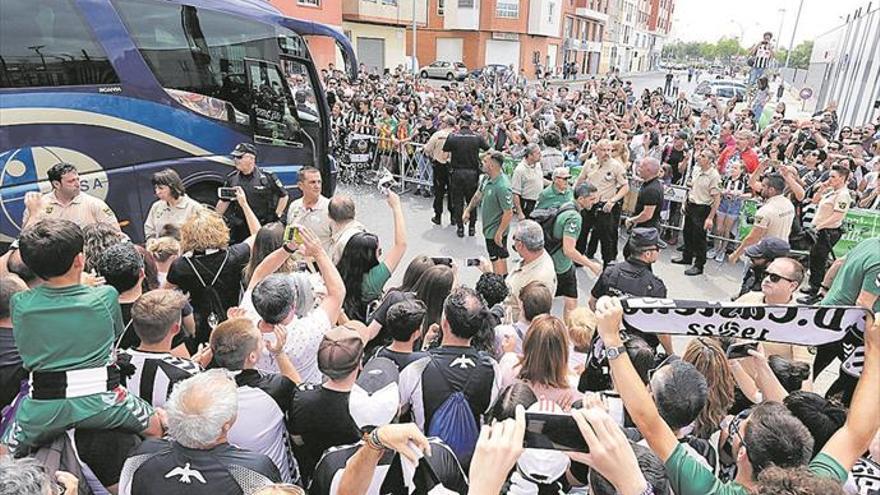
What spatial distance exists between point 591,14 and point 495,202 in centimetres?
6621

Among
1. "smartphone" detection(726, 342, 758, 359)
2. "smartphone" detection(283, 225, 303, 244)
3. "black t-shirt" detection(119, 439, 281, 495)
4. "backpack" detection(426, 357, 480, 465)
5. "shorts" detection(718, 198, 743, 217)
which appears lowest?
"shorts" detection(718, 198, 743, 217)

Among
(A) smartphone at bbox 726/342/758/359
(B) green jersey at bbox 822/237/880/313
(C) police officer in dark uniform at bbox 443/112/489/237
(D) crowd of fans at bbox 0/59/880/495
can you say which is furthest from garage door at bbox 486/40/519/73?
(A) smartphone at bbox 726/342/758/359

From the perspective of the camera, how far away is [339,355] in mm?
2471

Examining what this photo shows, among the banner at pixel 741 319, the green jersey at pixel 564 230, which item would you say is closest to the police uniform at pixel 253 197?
the green jersey at pixel 564 230

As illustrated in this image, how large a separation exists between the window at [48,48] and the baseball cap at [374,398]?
5.17 meters

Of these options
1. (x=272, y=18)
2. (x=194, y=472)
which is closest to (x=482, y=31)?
(x=272, y=18)

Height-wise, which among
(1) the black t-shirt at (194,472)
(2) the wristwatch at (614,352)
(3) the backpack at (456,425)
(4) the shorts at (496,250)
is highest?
(2) the wristwatch at (614,352)

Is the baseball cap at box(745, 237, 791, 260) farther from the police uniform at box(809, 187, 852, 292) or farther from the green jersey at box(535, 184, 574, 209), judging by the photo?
the police uniform at box(809, 187, 852, 292)

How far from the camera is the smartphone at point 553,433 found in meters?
1.76

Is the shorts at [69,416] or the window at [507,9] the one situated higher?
the window at [507,9]

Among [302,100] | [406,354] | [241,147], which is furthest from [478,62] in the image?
[406,354]

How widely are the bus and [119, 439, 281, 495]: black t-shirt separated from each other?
4.68 m

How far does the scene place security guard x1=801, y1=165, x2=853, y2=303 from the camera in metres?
6.29

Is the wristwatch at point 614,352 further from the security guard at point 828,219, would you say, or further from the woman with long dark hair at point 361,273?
the security guard at point 828,219
